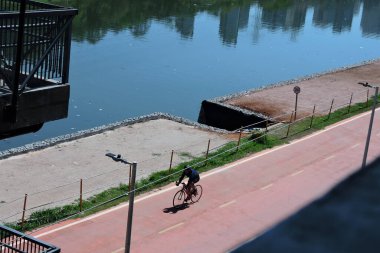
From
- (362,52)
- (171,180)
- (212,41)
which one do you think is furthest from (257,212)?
(362,52)

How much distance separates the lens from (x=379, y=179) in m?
27.1

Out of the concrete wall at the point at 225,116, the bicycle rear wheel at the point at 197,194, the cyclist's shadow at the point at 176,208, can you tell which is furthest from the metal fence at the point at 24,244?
the concrete wall at the point at 225,116

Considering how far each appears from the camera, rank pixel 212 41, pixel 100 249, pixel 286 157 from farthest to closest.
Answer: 1. pixel 212 41
2. pixel 286 157
3. pixel 100 249

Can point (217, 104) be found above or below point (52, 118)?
below

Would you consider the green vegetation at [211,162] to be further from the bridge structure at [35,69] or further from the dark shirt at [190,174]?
the bridge structure at [35,69]

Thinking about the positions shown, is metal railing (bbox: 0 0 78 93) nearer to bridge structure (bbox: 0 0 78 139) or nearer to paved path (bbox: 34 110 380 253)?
bridge structure (bbox: 0 0 78 139)

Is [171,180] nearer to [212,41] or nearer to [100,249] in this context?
[100,249]

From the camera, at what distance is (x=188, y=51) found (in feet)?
199

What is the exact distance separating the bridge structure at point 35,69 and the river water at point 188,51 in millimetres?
23118

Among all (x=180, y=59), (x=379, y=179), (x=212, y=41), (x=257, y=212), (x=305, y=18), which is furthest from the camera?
(x=305, y=18)

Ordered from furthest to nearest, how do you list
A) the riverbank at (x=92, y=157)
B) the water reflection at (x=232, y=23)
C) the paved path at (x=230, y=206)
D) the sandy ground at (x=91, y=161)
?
1. the water reflection at (x=232, y=23)
2. the riverbank at (x=92, y=157)
3. the sandy ground at (x=91, y=161)
4. the paved path at (x=230, y=206)

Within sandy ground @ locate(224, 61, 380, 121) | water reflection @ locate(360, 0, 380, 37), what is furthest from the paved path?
water reflection @ locate(360, 0, 380, 37)

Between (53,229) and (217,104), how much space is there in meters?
20.0

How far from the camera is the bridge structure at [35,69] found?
27.9 ft
